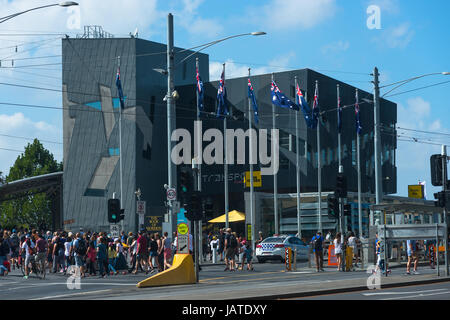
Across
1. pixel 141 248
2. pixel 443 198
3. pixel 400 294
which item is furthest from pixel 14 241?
pixel 400 294

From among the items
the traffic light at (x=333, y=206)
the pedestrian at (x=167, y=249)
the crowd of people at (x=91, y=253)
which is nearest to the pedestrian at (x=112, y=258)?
the crowd of people at (x=91, y=253)

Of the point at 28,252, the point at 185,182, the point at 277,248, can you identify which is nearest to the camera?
the point at 185,182

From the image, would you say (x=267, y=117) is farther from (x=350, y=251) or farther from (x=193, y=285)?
(x=193, y=285)

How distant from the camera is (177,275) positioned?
23.5 m

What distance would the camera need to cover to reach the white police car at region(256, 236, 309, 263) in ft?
127

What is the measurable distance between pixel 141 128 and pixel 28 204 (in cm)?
3423

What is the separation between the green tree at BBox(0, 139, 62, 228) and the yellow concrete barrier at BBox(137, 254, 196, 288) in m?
67.3

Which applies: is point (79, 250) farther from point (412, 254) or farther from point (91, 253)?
point (412, 254)

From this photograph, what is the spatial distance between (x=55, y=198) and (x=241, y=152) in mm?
25231

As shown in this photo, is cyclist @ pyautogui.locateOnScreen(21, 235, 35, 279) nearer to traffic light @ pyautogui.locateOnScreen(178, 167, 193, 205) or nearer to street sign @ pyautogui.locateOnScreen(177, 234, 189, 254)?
traffic light @ pyautogui.locateOnScreen(178, 167, 193, 205)

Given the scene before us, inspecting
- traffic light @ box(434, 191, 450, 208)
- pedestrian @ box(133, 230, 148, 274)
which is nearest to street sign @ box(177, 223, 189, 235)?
pedestrian @ box(133, 230, 148, 274)

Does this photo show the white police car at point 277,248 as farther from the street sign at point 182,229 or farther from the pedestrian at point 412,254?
the street sign at point 182,229
